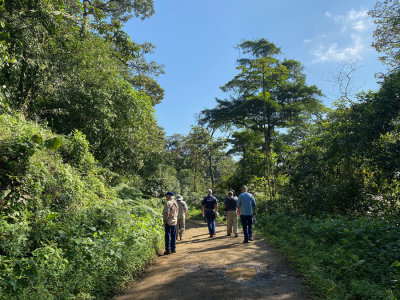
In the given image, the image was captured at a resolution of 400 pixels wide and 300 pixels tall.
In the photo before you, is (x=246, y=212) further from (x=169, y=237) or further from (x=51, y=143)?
(x=51, y=143)

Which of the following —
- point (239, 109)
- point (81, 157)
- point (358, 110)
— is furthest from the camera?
point (239, 109)

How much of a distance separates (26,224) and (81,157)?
428 cm

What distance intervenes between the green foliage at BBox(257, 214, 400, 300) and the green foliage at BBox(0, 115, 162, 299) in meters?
3.70

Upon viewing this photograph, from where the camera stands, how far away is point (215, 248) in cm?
810

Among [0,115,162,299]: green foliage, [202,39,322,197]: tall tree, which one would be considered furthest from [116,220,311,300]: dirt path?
[202,39,322,197]: tall tree

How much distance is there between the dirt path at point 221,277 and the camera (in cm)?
462

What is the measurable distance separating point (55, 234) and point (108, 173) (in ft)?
22.7

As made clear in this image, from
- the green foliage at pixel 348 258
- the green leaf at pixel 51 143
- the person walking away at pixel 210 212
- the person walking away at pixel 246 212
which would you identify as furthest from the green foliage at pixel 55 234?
the green foliage at pixel 348 258

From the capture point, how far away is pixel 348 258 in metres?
5.50

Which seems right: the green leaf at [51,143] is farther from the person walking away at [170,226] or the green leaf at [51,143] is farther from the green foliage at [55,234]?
the person walking away at [170,226]

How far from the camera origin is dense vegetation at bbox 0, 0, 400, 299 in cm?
479

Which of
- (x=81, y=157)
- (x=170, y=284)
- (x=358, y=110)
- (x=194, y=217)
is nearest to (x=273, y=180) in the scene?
(x=194, y=217)

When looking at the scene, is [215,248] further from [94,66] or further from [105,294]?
[94,66]

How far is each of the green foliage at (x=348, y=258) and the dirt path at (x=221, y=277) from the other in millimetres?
381
